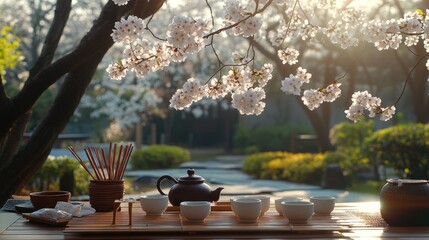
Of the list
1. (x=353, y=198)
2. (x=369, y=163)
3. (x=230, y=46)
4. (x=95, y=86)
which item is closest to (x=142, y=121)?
(x=95, y=86)

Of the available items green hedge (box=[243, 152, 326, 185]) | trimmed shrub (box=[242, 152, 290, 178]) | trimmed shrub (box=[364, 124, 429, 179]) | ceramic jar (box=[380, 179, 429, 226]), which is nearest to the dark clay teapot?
ceramic jar (box=[380, 179, 429, 226])

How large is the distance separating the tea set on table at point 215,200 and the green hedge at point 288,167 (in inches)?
325

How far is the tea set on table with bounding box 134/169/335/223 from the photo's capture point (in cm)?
→ 294

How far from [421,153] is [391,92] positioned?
13.0m

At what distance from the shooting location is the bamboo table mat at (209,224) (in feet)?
9.19

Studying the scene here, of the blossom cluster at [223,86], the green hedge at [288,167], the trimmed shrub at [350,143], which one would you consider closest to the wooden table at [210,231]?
the blossom cluster at [223,86]

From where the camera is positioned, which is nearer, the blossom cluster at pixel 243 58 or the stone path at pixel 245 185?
the blossom cluster at pixel 243 58

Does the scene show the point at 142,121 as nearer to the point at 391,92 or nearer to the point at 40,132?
the point at 391,92

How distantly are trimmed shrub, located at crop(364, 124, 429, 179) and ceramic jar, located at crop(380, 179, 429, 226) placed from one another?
6.77 metres

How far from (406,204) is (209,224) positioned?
2.96 feet

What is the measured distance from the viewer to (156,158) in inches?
591

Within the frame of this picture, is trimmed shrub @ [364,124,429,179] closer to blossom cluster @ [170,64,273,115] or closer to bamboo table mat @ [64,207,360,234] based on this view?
blossom cluster @ [170,64,273,115]

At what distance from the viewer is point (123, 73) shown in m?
3.75

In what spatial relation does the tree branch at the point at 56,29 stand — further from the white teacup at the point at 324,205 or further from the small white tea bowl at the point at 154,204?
the white teacup at the point at 324,205
